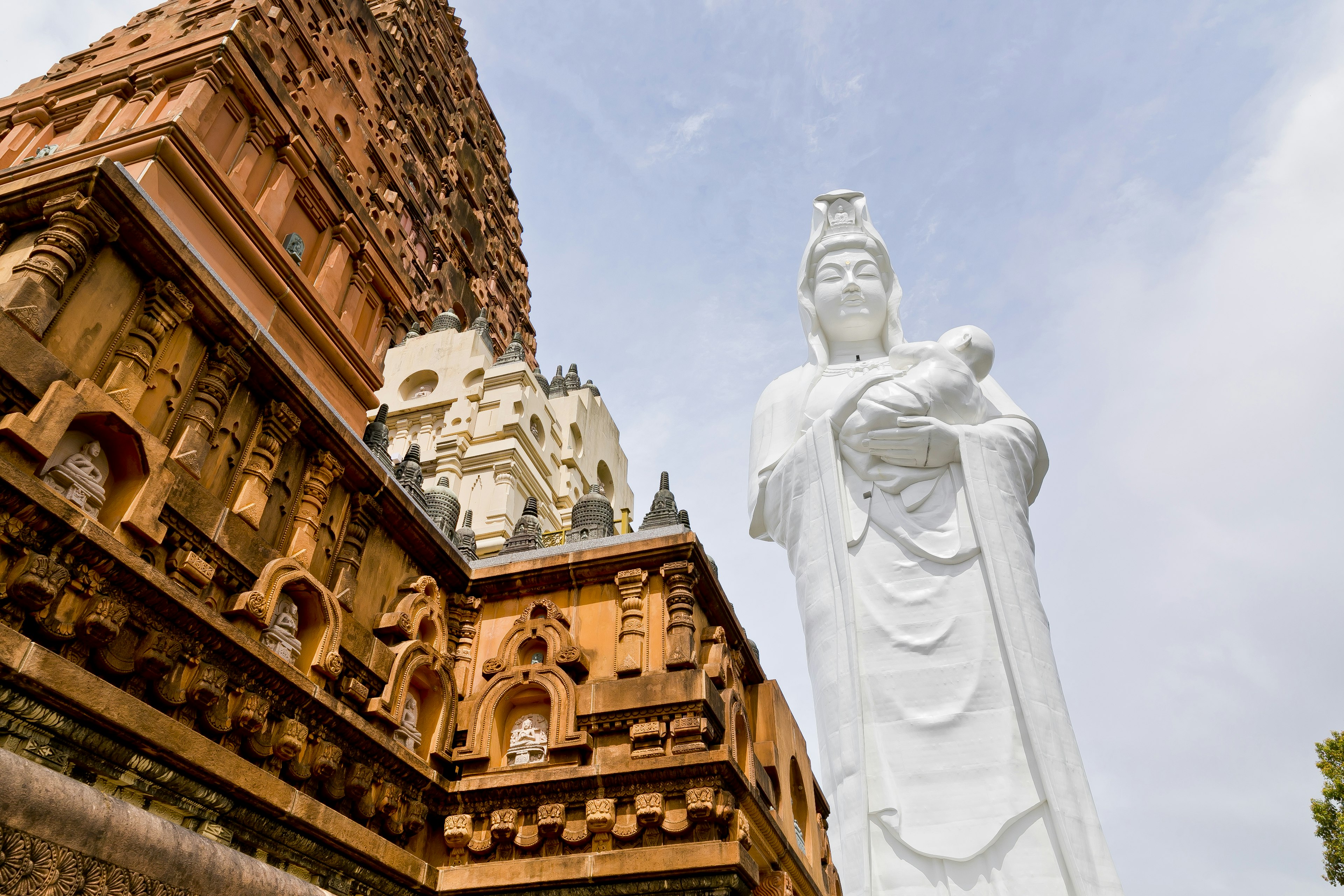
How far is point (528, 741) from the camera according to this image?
8438 mm

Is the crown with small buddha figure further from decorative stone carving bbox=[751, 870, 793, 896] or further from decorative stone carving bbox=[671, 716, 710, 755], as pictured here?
decorative stone carving bbox=[751, 870, 793, 896]

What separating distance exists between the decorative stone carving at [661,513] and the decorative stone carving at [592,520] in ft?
3.36

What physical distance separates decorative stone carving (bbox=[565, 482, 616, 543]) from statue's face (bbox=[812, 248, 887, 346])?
4.30m

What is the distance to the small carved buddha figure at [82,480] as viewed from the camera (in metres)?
5.53

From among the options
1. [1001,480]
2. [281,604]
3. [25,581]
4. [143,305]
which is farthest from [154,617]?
[1001,480]

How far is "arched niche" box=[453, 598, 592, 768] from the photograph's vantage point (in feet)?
27.0

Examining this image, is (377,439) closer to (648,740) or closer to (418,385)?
(648,740)

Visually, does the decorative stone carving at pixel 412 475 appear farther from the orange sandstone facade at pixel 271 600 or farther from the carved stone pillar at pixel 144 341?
the carved stone pillar at pixel 144 341

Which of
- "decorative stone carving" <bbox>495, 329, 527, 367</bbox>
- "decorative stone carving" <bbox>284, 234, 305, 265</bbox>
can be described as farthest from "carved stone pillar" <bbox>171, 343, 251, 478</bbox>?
"decorative stone carving" <bbox>495, 329, 527, 367</bbox>

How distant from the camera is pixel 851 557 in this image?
6980 millimetres

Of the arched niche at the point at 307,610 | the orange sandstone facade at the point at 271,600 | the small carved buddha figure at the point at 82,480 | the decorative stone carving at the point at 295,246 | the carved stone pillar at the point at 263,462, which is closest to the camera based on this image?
the orange sandstone facade at the point at 271,600

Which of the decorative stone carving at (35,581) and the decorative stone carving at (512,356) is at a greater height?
the decorative stone carving at (512,356)

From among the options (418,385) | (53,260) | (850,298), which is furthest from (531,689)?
(418,385)

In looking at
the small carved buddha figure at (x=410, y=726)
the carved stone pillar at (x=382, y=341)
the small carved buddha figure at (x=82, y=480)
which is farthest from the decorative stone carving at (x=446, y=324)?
the small carved buddha figure at (x=82, y=480)
